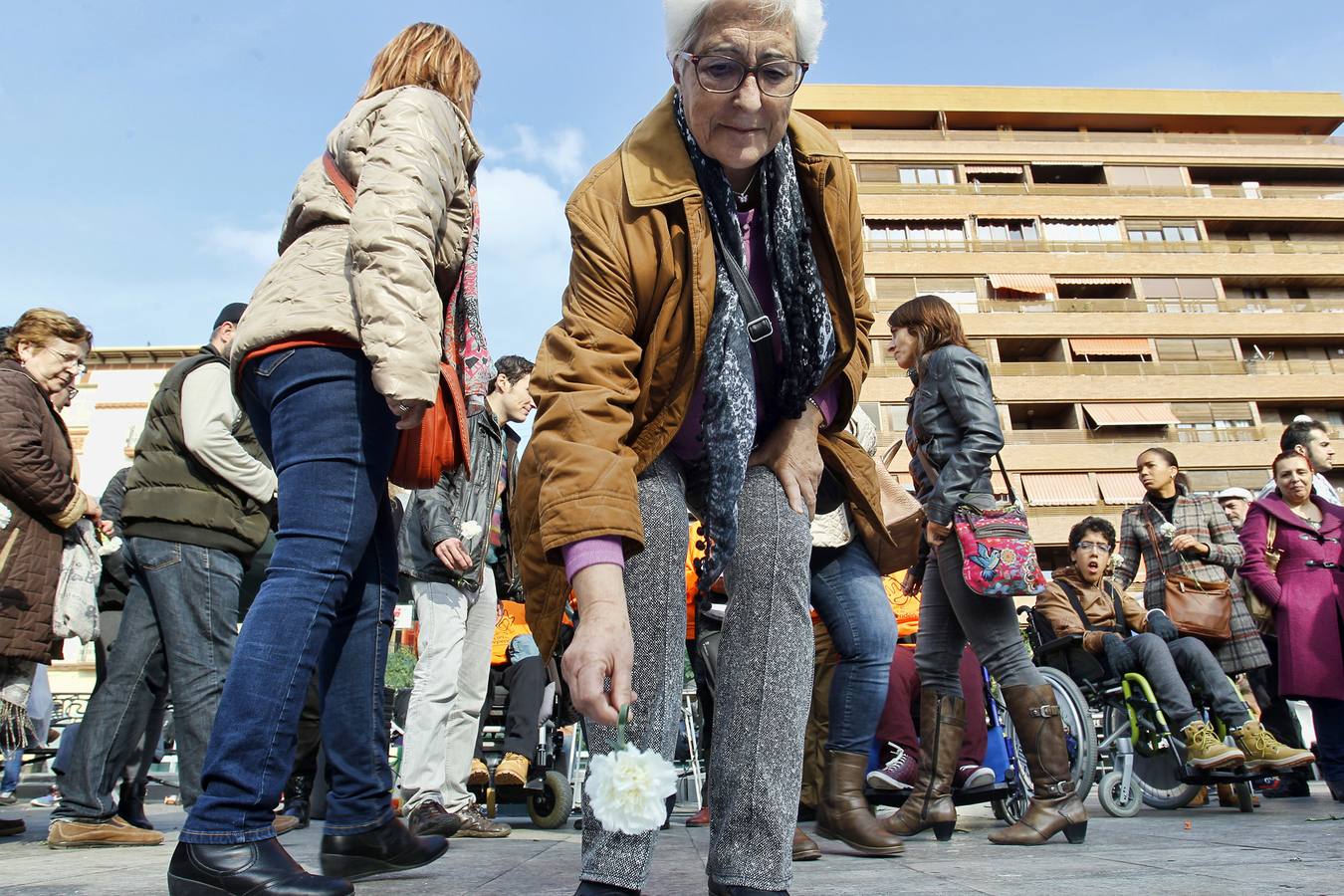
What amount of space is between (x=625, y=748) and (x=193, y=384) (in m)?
3.30

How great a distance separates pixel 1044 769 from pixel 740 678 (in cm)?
262

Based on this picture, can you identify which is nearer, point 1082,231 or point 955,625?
point 955,625

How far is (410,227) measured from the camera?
8.10 ft

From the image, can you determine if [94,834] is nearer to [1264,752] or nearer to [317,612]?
[317,612]

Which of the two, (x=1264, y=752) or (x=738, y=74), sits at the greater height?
(x=738, y=74)

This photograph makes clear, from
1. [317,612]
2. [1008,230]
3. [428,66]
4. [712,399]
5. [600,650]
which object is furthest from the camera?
[1008,230]

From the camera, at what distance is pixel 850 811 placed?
345cm

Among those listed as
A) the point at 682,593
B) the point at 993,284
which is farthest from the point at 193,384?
the point at 993,284

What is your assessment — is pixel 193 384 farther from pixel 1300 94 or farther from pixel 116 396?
pixel 1300 94

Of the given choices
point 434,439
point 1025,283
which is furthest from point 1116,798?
point 1025,283

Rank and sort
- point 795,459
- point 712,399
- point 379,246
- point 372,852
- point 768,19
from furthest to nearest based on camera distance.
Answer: point 372,852, point 379,246, point 795,459, point 712,399, point 768,19

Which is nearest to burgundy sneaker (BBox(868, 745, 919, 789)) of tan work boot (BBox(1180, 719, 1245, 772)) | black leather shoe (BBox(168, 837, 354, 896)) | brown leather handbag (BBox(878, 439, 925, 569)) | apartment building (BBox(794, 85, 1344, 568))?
brown leather handbag (BBox(878, 439, 925, 569))

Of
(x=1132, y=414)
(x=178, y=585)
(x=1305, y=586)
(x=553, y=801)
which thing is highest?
(x=1132, y=414)

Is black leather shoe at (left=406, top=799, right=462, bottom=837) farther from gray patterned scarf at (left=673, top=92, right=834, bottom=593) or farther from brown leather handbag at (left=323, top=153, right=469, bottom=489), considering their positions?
gray patterned scarf at (left=673, top=92, right=834, bottom=593)
